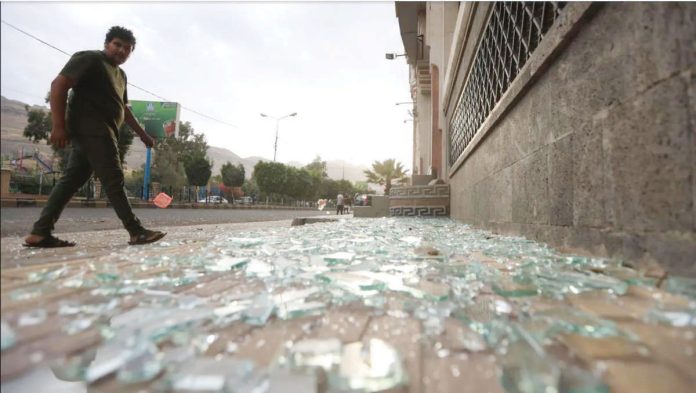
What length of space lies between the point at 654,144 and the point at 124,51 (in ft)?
6.97

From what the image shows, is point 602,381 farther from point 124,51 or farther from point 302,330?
point 124,51

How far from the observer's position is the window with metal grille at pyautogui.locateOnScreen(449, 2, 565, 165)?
245cm

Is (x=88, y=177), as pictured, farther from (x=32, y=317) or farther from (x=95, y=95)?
(x=32, y=317)

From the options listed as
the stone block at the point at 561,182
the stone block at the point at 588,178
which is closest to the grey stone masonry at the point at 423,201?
the stone block at the point at 561,182

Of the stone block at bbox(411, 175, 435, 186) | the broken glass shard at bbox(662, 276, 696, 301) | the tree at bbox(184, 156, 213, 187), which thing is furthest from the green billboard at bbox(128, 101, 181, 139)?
the tree at bbox(184, 156, 213, 187)

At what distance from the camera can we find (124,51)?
1447mm

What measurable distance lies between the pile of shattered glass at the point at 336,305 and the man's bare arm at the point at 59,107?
656 mm

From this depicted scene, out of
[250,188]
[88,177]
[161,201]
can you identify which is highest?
[250,188]

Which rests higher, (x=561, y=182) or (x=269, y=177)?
(x=269, y=177)

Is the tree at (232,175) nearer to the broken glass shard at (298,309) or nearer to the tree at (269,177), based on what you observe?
the tree at (269,177)

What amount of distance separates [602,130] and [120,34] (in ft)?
7.07

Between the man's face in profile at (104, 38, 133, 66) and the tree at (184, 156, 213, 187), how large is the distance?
35.9m

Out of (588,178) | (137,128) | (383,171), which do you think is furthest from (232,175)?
(588,178)

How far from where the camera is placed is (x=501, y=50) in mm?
3635
